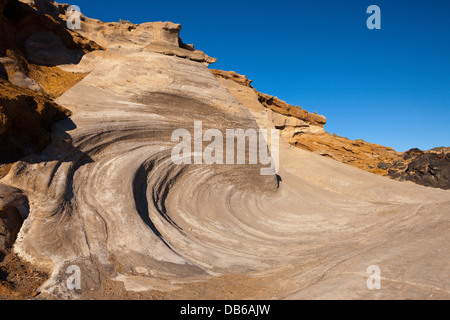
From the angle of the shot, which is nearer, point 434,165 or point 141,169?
point 141,169

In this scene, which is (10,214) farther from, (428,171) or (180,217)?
(428,171)

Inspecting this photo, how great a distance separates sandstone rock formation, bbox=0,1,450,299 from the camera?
4.18m

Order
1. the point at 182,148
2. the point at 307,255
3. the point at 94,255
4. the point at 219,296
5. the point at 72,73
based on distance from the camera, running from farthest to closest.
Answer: the point at 72,73
the point at 182,148
the point at 307,255
the point at 94,255
the point at 219,296

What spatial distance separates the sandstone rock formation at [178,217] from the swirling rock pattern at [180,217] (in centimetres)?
3

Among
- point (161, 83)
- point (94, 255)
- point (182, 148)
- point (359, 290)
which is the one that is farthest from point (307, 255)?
point (161, 83)

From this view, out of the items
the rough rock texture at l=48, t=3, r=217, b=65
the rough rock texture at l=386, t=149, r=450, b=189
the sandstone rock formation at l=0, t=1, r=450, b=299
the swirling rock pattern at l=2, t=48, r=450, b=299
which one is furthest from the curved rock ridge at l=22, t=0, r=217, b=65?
the rough rock texture at l=386, t=149, r=450, b=189

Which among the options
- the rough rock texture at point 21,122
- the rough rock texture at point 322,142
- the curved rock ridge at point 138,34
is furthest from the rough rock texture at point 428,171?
the rough rock texture at point 21,122

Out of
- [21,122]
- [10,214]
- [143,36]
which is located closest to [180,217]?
[10,214]

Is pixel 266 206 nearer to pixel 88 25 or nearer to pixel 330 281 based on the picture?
pixel 330 281

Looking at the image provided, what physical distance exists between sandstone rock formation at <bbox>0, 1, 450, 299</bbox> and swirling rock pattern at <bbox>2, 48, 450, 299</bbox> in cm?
3

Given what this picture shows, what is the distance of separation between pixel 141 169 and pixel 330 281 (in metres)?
4.99

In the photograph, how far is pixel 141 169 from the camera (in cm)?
700

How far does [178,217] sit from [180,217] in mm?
50

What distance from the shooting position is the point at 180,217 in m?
6.96
